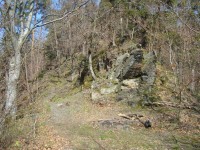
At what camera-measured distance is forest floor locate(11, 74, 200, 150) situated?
9.07 metres

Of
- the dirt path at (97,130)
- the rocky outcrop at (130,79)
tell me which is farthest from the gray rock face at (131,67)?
the dirt path at (97,130)

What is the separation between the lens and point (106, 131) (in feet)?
38.0

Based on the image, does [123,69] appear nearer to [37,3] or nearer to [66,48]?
[37,3]

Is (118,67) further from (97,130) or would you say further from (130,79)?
(97,130)

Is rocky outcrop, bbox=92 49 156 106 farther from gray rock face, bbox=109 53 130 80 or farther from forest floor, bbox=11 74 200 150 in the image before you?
forest floor, bbox=11 74 200 150

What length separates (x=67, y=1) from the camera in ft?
80.5

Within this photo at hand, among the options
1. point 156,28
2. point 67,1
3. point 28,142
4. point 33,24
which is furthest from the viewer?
point 67,1

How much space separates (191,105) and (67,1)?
618 inches

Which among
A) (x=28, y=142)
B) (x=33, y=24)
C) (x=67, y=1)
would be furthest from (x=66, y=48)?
(x=28, y=142)

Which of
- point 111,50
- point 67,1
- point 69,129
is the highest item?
point 67,1

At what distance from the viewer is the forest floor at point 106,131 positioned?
9.07 meters

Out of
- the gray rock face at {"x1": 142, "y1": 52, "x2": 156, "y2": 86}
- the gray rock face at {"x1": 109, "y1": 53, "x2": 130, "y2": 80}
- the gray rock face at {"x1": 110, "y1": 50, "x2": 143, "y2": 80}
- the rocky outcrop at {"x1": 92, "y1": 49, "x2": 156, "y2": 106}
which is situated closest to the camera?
the rocky outcrop at {"x1": 92, "y1": 49, "x2": 156, "y2": 106}

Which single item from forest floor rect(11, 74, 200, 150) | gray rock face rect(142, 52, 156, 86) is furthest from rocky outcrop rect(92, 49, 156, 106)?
forest floor rect(11, 74, 200, 150)

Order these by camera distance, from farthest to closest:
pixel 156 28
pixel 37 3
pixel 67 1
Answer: pixel 67 1 < pixel 156 28 < pixel 37 3
